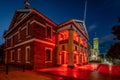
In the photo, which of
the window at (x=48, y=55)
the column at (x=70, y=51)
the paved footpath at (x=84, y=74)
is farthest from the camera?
the column at (x=70, y=51)

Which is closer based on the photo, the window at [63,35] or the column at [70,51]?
the column at [70,51]

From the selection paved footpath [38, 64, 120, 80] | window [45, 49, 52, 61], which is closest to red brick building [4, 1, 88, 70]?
window [45, 49, 52, 61]

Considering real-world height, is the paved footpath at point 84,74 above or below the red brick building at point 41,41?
below

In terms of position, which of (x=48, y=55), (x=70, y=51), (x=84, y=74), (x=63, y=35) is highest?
(x=63, y=35)

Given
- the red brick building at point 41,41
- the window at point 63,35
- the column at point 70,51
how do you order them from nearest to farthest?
1. the red brick building at point 41,41
2. the column at point 70,51
3. the window at point 63,35

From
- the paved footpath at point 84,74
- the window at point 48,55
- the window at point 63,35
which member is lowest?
the paved footpath at point 84,74

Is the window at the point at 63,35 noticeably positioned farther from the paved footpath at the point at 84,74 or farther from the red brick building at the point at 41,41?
the paved footpath at the point at 84,74

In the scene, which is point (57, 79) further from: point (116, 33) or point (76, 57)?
point (76, 57)

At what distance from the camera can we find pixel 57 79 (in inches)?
396

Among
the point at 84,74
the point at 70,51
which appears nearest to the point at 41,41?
the point at 70,51

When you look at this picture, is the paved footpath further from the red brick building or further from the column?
the column

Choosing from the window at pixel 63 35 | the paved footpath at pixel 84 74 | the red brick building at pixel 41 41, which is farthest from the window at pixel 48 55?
the paved footpath at pixel 84 74

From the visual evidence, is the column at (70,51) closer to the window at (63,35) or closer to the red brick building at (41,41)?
the red brick building at (41,41)

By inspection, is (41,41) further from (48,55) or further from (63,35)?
(63,35)
